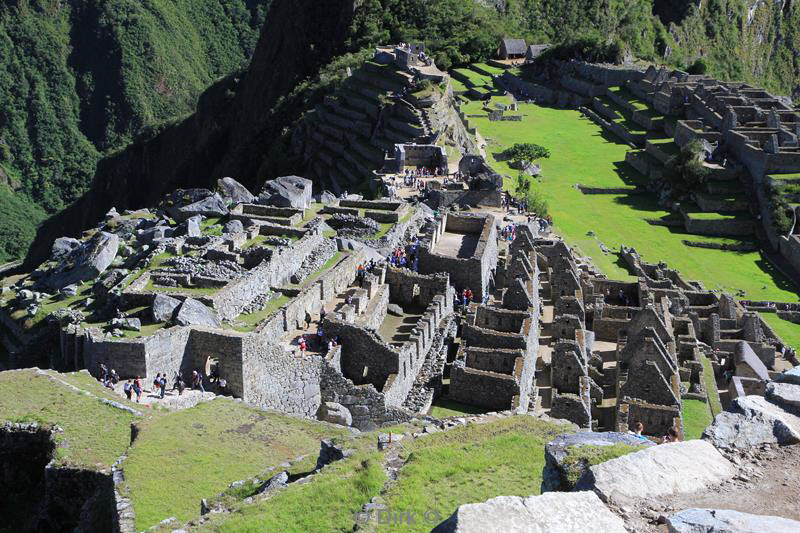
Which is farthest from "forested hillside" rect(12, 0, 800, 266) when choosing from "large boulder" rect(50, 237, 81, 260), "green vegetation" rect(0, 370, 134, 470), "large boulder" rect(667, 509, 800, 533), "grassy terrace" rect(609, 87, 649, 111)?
"large boulder" rect(667, 509, 800, 533)

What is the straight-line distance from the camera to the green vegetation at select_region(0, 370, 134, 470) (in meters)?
15.3

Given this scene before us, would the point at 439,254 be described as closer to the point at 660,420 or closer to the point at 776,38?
the point at 660,420

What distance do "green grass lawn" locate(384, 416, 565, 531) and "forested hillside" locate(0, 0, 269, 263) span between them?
135 meters

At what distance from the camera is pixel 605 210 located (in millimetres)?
59781

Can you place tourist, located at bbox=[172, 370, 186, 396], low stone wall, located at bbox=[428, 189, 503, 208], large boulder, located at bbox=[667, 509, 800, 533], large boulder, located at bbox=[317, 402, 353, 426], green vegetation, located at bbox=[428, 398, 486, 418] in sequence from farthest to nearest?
low stone wall, located at bbox=[428, 189, 503, 208]
green vegetation, located at bbox=[428, 398, 486, 418]
large boulder, located at bbox=[317, 402, 353, 426]
tourist, located at bbox=[172, 370, 186, 396]
large boulder, located at bbox=[667, 509, 800, 533]

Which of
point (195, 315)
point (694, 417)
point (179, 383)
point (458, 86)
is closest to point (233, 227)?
point (195, 315)

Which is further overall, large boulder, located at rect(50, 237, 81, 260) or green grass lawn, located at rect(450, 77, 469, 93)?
green grass lawn, located at rect(450, 77, 469, 93)

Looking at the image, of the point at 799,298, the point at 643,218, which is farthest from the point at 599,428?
the point at 643,218

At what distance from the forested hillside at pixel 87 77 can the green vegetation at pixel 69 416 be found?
127 m

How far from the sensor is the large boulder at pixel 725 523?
6375 mm

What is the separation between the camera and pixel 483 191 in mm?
40281

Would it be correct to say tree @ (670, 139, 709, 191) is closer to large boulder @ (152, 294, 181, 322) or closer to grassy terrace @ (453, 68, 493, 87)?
grassy terrace @ (453, 68, 493, 87)

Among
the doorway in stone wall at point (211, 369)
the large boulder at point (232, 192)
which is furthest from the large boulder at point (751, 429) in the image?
the large boulder at point (232, 192)

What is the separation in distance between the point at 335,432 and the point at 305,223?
14.5 meters
